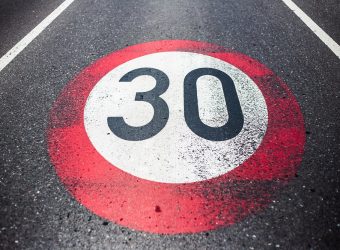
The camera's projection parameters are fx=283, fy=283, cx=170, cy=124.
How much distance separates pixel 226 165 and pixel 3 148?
234 centimetres

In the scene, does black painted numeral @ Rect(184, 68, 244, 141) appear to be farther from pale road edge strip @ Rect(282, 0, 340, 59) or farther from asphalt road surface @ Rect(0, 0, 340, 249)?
pale road edge strip @ Rect(282, 0, 340, 59)

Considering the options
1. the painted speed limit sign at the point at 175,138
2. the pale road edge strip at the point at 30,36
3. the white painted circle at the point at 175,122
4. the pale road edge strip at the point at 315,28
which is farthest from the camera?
the pale road edge strip at the point at 30,36

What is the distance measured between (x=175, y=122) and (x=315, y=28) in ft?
10.2

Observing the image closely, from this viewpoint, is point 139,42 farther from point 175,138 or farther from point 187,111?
point 175,138

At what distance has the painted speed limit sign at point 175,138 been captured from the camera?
7.99 ft

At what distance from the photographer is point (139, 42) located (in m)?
4.47

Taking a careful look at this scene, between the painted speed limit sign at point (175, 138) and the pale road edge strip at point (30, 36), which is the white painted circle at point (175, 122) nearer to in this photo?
the painted speed limit sign at point (175, 138)

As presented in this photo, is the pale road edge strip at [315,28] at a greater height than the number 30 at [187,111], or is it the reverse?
the pale road edge strip at [315,28]

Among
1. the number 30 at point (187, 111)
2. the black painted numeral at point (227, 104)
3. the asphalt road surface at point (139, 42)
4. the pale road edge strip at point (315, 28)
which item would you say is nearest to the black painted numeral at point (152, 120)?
the number 30 at point (187, 111)

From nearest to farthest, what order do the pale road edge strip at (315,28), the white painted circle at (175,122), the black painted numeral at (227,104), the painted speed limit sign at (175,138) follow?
the painted speed limit sign at (175,138), the white painted circle at (175,122), the black painted numeral at (227,104), the pale road edge strip at (315,28)

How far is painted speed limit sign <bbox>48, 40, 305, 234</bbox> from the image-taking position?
2.44m

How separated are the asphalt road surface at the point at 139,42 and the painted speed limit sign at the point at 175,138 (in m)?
0.12

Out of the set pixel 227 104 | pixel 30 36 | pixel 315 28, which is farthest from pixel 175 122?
pixel 30 36

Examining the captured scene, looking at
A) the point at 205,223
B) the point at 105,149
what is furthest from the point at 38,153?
the point at 205,223
